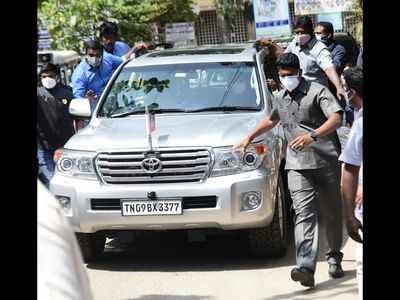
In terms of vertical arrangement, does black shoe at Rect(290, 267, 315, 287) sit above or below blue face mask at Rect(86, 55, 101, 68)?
below

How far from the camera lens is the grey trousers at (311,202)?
6309 mm

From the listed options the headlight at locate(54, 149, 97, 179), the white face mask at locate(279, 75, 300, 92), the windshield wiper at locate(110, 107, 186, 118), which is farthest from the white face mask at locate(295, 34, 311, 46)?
the headlight at locate(54, 149, 97, 179)

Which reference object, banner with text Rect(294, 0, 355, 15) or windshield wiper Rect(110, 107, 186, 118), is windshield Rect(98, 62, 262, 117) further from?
banner with text Rect(294, 0, 355, 15)

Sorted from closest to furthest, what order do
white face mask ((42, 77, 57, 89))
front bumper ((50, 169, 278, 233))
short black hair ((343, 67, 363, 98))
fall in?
short black hair ((343, 67, 363, 98)) < front bumper ((50, 169, 278, 233)) < white face mask ((42, 77, 57, 89))

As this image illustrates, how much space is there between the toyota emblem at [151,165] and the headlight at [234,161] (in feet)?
1.49

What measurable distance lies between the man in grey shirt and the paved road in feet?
0.92

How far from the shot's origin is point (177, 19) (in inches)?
1166

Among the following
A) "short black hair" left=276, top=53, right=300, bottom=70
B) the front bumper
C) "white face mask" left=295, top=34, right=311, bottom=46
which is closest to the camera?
"short black hair" left=276, top=53, right=300, bottom=70

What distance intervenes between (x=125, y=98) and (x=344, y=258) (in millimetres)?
2564

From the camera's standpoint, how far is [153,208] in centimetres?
684

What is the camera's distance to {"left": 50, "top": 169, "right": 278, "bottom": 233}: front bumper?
22.3ft

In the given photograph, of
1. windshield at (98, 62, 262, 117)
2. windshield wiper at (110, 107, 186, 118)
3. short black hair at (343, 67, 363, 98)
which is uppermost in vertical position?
short black hair at (343, 67, 363, 98)

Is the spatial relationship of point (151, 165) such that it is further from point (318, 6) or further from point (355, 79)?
point (318, 6)
